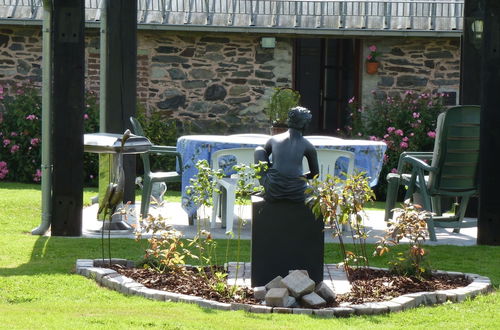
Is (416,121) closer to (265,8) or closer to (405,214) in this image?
(265,8)

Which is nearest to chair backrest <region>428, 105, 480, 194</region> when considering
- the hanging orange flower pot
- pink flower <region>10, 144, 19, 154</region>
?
the hanging orange flower pot

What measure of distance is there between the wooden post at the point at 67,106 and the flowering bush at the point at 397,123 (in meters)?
6.08

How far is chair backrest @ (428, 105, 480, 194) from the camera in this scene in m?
10.2

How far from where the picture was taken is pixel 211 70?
16.5m

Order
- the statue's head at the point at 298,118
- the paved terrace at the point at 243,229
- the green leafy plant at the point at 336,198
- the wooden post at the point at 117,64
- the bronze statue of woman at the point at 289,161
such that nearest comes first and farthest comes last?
the green leafy plant at the point at 336,198 < the bronze statue of woman at the point at 289,161 < the statue's head at the point at 298,118 < the paved terrace at the point at 243,229 < the wooden post at the point at 117,64

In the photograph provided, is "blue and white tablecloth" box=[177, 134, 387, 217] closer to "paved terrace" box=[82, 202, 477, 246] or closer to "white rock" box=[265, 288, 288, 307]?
"paved terrace" box=[82, 202, 477, 246]

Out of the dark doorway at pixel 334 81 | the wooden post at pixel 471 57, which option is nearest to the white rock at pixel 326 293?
the wooden post at pixel 471 57

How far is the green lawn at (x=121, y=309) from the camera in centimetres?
630

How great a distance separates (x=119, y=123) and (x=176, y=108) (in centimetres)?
413

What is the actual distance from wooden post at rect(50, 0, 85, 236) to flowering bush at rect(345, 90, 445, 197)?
6078 mm

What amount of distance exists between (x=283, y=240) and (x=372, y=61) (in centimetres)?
932

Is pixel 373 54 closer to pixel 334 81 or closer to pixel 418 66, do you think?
pixel 418 66

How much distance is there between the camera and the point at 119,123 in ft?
40.9

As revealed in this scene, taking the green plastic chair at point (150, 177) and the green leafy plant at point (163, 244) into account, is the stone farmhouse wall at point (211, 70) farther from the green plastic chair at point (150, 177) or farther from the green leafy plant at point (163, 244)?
the green leafy plant at point (163, 244)
